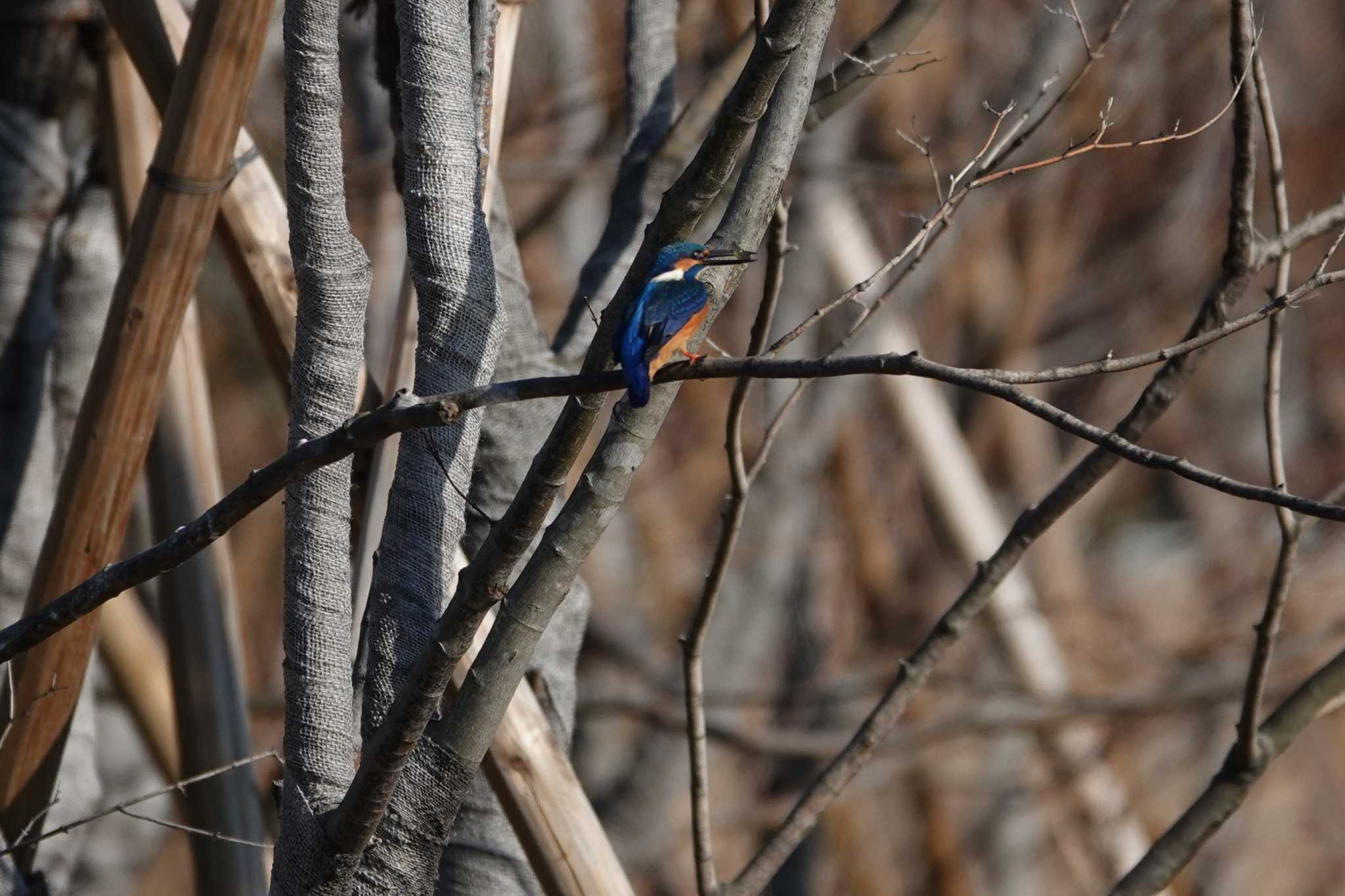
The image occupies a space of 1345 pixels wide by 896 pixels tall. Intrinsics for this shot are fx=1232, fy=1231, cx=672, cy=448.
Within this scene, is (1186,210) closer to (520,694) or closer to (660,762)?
(660,762)

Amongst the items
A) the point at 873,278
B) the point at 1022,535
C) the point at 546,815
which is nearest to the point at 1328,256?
the point at 873,278

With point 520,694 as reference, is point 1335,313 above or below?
above

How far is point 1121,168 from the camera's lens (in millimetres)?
9352

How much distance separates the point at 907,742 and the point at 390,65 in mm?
4894

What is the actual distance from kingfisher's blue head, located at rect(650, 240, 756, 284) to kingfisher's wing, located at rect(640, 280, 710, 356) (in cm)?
2

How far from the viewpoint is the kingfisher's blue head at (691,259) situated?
6.07ft

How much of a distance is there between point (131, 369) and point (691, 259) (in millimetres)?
1096

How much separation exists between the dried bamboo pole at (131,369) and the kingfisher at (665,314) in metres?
0.87

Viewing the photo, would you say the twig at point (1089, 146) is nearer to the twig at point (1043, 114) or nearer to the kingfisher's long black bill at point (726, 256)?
the twig at point (1043, 114)

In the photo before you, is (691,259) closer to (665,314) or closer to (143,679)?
(665,314)

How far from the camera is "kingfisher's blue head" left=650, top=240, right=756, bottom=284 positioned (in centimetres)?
185

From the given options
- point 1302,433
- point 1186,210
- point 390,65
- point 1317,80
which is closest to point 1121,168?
point 1186,210

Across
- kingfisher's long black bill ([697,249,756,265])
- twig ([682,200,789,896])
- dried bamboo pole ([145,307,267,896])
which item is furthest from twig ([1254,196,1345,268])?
dried bamboo pole ([145,307,267,896])

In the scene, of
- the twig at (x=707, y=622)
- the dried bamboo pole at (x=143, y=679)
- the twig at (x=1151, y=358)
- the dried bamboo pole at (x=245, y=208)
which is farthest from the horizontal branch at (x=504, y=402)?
the dried bamboo pole at (x=143, y=679)
